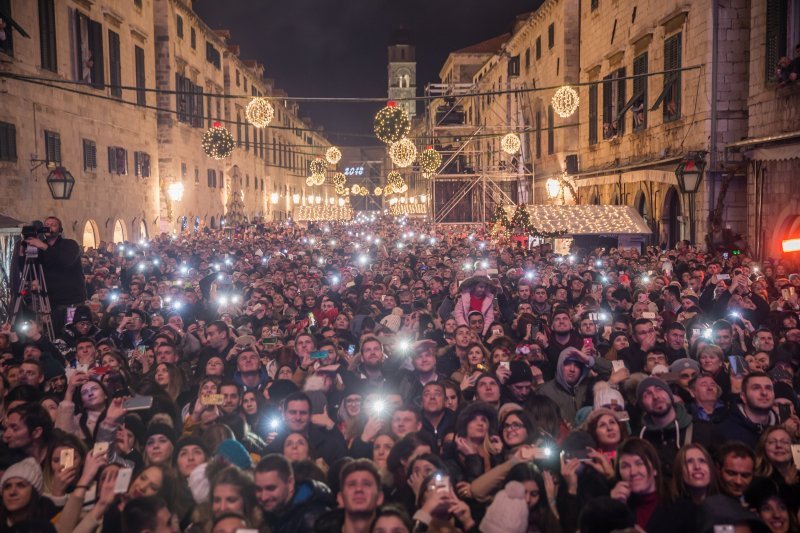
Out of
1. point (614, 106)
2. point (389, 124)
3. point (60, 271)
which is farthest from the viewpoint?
point (614, 106)

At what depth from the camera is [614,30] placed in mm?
28953

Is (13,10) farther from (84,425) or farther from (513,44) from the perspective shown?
(513,44)

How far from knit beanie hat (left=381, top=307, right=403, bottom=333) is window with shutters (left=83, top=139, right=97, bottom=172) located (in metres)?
17.4

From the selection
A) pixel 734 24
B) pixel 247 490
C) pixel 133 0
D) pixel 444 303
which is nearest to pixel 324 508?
pixel 247 490


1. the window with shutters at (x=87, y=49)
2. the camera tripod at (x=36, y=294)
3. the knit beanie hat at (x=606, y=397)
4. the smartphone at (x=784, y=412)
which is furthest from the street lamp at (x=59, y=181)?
the smartphone at (x=784, y=412)

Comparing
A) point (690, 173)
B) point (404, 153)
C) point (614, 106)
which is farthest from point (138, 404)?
point (614, 106)

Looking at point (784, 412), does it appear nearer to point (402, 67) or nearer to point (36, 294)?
point (36, 294)

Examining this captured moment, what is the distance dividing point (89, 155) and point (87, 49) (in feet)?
10.8

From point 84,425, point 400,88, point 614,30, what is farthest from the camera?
point 400,88

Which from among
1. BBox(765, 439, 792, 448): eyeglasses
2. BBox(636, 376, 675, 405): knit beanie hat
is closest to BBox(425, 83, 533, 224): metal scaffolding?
BBox(636, 376, 675, 405): knit beanie hat

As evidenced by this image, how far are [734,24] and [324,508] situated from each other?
1932 centimetres

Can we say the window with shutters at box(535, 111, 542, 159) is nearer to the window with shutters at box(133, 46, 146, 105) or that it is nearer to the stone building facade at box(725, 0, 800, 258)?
the window with shutters at box(133, 46, 146, 105)

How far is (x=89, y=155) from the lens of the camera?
27031mm

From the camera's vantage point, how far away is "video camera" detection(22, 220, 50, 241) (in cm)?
1110
